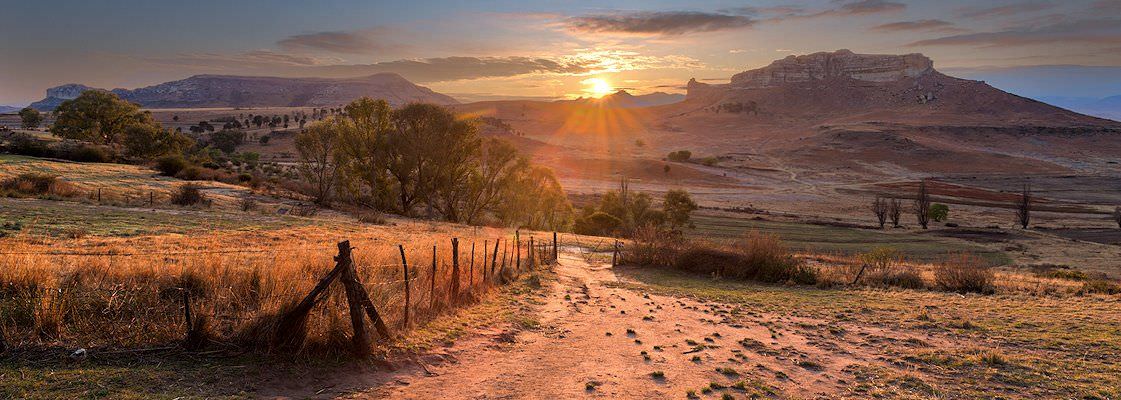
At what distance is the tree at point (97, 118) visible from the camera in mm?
62312

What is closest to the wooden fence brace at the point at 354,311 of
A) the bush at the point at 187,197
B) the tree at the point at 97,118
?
the bush at the point at 187,197

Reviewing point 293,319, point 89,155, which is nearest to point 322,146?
point 89,155

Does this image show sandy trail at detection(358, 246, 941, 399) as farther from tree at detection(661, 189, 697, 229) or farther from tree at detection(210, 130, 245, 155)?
tree at detection(210, 130, 245, 155)

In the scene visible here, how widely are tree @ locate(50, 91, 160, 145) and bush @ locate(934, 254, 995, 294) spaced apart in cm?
7244

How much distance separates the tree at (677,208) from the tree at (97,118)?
190 feet

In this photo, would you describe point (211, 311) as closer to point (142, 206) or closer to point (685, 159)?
point (142, 206)

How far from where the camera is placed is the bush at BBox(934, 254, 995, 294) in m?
19.7

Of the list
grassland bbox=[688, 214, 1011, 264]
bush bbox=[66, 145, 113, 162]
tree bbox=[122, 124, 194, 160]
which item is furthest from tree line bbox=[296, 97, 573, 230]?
grassland bbox=[688, 214, 1011, 264]

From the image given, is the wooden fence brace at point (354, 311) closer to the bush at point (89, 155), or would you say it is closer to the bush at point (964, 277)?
the bush at point (964, 277)

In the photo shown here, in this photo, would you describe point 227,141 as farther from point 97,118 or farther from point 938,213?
point 938,213

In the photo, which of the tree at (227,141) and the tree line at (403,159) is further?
the tree at (227,141)

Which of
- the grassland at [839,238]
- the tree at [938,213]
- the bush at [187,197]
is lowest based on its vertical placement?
the grassland at [839,238]

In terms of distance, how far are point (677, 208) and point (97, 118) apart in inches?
2695

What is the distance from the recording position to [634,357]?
9.91 m
